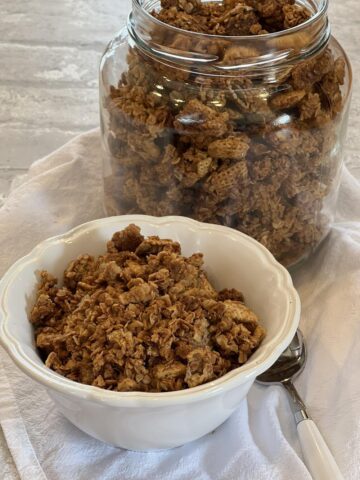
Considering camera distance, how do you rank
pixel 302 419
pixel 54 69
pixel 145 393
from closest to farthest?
pixel 145 393, pixel 302 419, pixel 54 69

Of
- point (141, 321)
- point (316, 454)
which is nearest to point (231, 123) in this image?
point (141, 321)

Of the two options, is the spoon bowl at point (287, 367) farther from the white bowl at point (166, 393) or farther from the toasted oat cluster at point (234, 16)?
the toasted oat cluster at point (234, 16)

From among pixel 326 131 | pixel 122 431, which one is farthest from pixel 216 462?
pixel 326 131

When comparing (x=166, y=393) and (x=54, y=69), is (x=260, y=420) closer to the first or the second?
(x=166, y=393)

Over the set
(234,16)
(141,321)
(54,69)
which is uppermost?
(234,16)

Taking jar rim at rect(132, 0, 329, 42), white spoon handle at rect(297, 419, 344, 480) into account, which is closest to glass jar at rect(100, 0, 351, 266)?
jar rim at rect(132, 0, 329, 42)

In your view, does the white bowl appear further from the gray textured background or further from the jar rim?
the gray textured background

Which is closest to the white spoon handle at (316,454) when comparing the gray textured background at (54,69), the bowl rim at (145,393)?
the bowl rim at (145,393)
